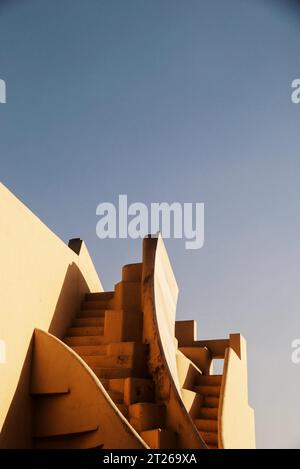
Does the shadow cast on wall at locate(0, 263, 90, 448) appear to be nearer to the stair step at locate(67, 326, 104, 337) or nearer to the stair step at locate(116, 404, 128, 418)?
the stair step at locate(116, 404, 128, 418)

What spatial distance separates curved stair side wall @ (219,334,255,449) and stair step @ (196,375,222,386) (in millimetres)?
193

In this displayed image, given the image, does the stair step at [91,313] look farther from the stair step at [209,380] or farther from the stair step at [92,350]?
the stair step at [209,380]

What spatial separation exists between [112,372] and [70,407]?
0.99 m

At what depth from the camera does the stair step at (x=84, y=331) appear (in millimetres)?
7375

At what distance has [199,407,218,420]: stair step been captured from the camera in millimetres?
7866

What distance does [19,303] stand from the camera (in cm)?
588

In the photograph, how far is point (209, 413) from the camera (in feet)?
26.1

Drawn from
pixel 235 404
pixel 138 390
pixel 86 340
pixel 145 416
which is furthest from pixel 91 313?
pixel 235 404

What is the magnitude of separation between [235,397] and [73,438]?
403 cm

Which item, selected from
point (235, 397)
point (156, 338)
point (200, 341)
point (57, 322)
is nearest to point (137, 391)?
point (156, 338)

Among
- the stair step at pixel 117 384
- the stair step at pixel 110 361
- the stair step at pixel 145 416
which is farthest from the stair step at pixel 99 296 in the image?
the stair step at pixel 145 416

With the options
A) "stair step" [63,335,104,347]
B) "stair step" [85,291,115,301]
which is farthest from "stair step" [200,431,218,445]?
"stair step" [85,291,115,301]

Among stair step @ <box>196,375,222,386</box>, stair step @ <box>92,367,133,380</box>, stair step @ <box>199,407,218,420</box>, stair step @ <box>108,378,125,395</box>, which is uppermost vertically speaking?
stair step @ <box>196,375,222,386</box>
